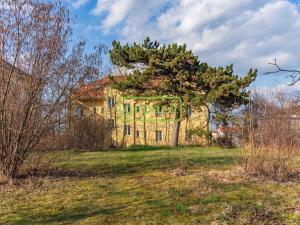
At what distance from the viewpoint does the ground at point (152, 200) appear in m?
4.31

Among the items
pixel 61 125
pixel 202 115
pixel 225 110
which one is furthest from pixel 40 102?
pixel 202 115

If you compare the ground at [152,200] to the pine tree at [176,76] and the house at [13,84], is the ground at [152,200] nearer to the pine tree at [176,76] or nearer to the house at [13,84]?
the house at [13,84]

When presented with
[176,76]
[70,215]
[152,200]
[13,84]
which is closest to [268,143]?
[152,200]

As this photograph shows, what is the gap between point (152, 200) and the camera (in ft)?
17.3

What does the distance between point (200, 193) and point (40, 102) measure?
374 cm

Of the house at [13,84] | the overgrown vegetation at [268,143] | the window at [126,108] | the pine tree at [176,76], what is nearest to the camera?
the house at [13,84]

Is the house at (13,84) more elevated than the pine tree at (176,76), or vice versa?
the pine tree at (176,76)

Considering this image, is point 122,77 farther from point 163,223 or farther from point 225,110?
point 163,223

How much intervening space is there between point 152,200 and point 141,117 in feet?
86.4

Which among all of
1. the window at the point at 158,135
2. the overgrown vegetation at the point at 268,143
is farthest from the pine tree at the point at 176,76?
the overgrown vegetation at the point at 268,143

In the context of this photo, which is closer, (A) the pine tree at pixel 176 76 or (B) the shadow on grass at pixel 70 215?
(B) the shadow on grass at pixel 70 215

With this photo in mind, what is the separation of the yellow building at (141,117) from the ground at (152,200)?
37.2ft

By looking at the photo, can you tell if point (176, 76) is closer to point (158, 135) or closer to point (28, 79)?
point (158, 135)

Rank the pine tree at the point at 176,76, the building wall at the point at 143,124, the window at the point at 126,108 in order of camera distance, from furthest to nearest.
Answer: the window at the point at 126,108 → the building wall at the point at 143,124 → the pine tree at the point at 176,76
